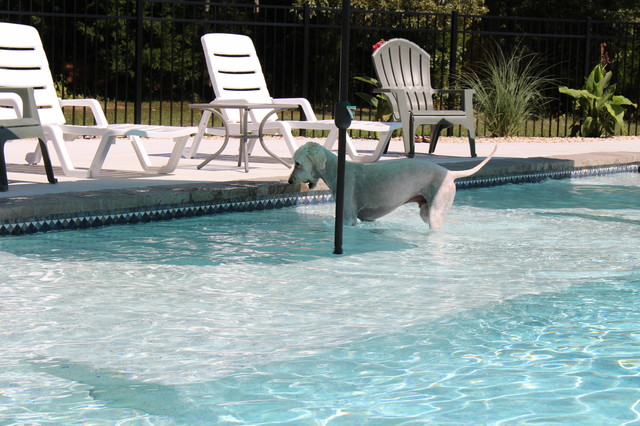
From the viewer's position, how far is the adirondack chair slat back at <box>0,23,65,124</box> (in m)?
7.55

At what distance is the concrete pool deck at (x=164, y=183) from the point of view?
574cm

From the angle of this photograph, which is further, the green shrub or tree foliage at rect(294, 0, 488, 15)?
tree foliage at rect(294, 0, 488, 15)

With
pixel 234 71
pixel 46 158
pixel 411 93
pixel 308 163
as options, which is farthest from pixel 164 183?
pixel 411 93

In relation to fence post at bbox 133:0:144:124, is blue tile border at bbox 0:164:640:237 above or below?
below

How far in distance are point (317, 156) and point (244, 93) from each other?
3.66m

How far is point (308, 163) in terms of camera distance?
17.9 feet

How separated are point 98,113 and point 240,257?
2.95 metres

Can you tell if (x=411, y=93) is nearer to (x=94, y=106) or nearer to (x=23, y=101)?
(x=94, y=106)

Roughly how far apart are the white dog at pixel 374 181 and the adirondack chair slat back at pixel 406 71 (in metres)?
4.11

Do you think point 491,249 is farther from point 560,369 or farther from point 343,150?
point 560,369

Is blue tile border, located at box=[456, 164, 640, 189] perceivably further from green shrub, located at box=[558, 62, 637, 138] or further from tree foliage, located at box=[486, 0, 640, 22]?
tree foliage, located at box=[486, 0, 640, 22]

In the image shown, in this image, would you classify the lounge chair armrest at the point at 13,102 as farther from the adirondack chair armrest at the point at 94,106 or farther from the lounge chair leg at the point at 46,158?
the adirondack chair armrest at the point at 94,106

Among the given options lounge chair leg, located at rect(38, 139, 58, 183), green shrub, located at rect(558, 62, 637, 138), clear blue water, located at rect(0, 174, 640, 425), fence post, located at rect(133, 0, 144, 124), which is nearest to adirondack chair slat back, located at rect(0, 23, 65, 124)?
lounge chair leg, located at rect(38, 139, 58, 183)

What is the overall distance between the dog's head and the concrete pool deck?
1.14 m
